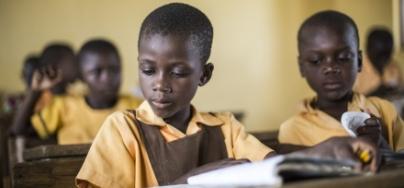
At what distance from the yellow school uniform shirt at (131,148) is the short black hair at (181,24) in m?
0.16

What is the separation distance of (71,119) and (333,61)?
1255mm

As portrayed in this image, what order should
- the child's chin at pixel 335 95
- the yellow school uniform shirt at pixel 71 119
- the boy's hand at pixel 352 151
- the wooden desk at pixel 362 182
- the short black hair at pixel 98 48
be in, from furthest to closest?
the short black hair at pixel 98 48 → the yellow school uniform shirt at pixel 71 119 → the child's chin at pixel 335 95 → the boy's hand at pixel 352 151 → the wooden desk at pixel 362 182

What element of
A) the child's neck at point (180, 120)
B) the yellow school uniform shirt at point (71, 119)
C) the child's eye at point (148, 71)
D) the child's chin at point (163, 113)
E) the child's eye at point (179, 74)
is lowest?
the yellow school uniform shirt at point (71, 119)

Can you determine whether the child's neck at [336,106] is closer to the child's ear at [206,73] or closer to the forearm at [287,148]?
the forearm at [287,148]

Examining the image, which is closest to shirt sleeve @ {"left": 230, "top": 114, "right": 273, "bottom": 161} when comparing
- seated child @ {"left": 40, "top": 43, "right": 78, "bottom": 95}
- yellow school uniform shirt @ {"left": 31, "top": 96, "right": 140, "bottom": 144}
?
yellow school uniform shirt @ {"left": 31, "top": 96, "right": 140, "bottom": 144}

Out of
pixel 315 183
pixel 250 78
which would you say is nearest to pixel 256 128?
pixel 250 78

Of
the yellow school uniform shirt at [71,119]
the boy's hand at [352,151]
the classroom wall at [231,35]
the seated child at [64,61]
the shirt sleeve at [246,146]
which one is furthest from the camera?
the seated child at [64,61]

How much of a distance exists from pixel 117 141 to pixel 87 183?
111mm

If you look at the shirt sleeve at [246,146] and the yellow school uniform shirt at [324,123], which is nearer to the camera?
the shirt sleeve at [246,146]

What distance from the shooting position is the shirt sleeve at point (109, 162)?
1264mm

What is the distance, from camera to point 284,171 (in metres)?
0.84

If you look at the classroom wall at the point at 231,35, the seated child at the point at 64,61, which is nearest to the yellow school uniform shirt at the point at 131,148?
the classroom wall at the point at 231,35

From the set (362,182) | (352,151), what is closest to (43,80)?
(352,151)

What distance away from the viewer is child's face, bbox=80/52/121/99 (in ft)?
8.48
